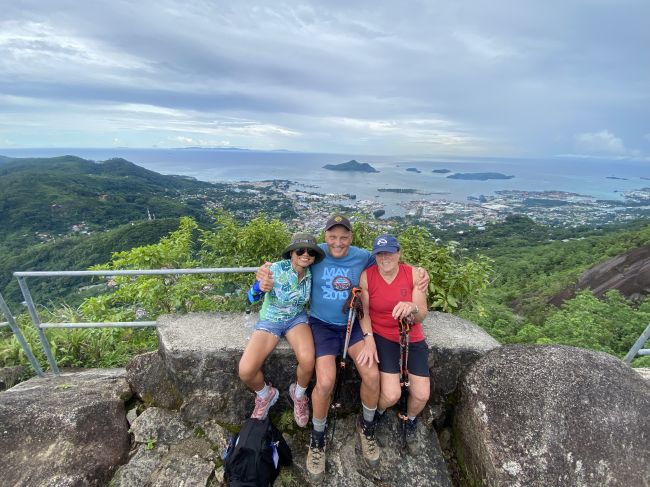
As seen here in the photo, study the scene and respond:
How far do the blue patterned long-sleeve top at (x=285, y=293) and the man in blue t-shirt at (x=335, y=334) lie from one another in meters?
0.09

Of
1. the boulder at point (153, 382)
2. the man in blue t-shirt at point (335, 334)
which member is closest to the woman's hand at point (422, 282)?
the man in blue t-shirt at point (335, 334)

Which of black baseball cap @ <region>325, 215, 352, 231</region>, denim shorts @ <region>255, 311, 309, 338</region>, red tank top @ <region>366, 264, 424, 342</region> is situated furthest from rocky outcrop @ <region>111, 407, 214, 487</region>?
black baseball cap @ <region>325, 215, 352, 231</region>

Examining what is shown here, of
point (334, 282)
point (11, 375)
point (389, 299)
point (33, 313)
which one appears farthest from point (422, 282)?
point (11, 375)

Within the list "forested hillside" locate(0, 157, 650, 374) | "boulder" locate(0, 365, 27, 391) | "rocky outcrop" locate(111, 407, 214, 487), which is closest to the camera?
"rocky outcrop" locate(111, 407, 214, 487)

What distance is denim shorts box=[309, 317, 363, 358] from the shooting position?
2953 mm

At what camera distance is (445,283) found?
156 inches

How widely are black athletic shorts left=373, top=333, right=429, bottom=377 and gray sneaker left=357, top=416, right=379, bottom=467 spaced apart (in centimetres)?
49

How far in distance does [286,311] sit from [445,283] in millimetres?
1974

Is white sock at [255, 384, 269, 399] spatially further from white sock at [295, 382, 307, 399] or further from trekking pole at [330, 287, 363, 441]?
trekking pole at [330, 287, 363, 441]

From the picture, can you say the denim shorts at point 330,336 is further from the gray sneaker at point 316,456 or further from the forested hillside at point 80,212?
the forested hillside at point 80,212

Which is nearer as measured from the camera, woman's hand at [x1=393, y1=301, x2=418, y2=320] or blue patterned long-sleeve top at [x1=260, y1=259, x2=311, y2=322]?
woman's hand at [x1=393, y1=301, x2=418, y2=320]

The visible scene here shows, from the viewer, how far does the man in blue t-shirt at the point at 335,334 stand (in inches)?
110

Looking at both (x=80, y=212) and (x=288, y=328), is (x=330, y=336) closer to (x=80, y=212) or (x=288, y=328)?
(x=288, y=328)

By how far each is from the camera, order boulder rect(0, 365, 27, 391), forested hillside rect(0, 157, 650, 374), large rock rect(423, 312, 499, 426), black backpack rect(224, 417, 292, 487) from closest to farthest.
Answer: black backpack rect(224, 417, 292, 487) < large rock rect(423, 312, 499, 426) < boulder rect(0, 365, 27, 391) < forested hillside rect(0, 157, 650, 374)
